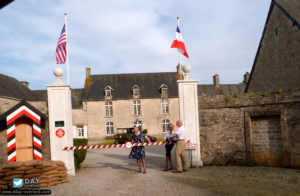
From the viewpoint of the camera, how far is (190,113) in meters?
8.16

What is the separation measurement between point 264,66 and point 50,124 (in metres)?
13.3

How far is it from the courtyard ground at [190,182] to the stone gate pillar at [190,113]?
59cm

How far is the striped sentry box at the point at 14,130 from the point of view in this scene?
7098 mm

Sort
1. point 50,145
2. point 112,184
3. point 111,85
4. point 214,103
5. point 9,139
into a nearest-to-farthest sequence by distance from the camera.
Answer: point 112,184 < point 9,139 < point 50,145 < point 214,103 < point 111,85

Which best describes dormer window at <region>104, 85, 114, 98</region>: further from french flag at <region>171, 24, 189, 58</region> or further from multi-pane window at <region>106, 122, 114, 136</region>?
french flag at <region>171, 24, 189, 58</region>

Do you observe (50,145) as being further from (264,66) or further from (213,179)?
(264,66)

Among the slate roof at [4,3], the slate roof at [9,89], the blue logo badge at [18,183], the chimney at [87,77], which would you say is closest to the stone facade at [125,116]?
the chimney at [87,77]

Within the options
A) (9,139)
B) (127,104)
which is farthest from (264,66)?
(127,104)

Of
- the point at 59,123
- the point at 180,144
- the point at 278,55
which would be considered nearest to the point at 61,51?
the point at 59,123

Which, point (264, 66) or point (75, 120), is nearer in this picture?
point (264, 66)

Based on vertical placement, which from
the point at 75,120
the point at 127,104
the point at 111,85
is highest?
the point at 111,85

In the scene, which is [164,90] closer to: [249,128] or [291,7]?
[291,7]

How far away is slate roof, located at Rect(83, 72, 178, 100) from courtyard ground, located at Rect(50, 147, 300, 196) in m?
23.5

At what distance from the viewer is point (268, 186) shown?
5562 mm
